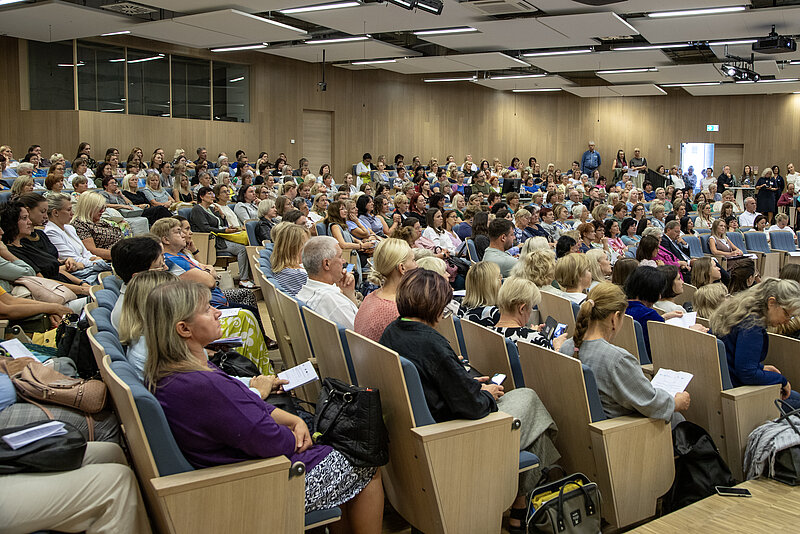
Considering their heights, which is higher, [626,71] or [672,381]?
[626,71]

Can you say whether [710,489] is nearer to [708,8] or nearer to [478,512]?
[478,512]

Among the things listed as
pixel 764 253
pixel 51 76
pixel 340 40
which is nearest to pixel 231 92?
pixel 51 76

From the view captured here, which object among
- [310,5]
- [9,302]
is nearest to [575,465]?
[9,302]

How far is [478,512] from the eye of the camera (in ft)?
8.50

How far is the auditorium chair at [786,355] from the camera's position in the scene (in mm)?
3725

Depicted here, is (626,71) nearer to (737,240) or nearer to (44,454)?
(737,240)

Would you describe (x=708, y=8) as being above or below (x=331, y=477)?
above

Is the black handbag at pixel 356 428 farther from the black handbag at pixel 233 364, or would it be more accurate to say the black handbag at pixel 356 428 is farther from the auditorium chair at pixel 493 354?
the auditorium chair at pixel 493 354

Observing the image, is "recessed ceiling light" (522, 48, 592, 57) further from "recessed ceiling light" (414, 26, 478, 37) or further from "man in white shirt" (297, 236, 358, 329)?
"man in white shirt" (297, 236, 358, 329)

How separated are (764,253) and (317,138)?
10589mm

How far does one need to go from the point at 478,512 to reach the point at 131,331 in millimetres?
1491

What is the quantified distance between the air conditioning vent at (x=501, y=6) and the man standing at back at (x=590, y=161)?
36.7 ft

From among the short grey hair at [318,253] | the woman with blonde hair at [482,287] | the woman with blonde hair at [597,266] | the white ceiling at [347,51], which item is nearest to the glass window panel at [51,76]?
the white ceiling at [347,51]

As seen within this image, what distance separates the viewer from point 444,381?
2586 mm
